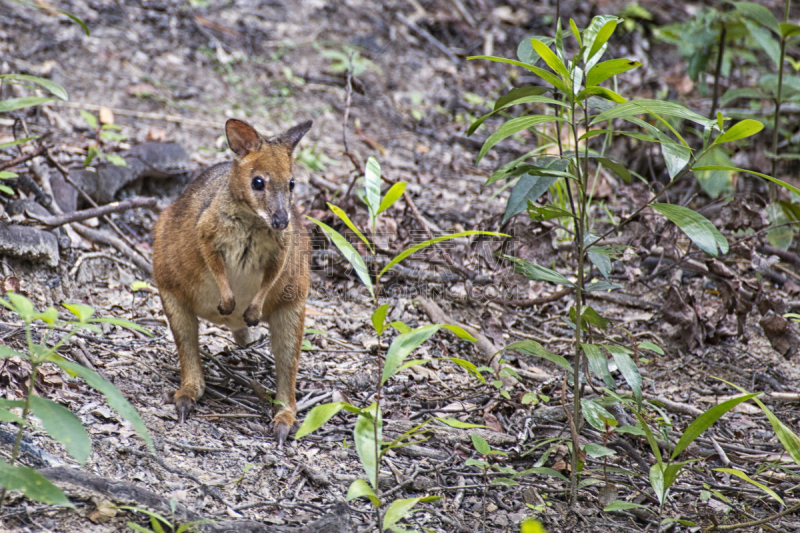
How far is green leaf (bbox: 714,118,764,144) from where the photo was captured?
223 centimetres

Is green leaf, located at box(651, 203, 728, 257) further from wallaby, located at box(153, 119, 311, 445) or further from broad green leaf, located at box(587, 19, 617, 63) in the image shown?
wallaby, located at box(153, 119, 311, 445)

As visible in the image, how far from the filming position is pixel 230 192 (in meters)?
3.26

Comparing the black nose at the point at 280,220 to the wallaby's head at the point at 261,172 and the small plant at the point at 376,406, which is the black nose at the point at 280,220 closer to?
the wallaby's head at the point at 261,172

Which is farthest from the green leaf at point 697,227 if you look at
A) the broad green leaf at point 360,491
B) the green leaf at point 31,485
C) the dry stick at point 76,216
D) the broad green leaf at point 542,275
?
the dry stick at point 76,216

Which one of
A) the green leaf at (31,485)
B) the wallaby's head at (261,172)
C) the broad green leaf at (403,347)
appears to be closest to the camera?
the green leaf at (31,485)

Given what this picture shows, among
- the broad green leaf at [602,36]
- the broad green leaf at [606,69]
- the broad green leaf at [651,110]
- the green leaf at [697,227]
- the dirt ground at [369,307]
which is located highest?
the broad green leaf at [602,36]

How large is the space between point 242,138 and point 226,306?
31.9 inches

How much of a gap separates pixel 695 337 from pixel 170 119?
448cm

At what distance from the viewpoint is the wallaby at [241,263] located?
318 centimetres

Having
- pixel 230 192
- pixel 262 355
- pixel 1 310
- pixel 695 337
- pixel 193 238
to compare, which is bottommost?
pixel 262 355

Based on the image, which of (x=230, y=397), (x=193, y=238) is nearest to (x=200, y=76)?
(x=193, y=238)

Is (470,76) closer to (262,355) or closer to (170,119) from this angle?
(170,119)

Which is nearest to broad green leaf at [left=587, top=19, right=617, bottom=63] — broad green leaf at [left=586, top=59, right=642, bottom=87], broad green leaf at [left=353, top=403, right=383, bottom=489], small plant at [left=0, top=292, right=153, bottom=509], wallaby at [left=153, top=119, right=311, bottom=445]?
broad green leaf at [left=586, top=59, right=642, bottom=87]

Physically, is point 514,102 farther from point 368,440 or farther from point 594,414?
point 368,440
